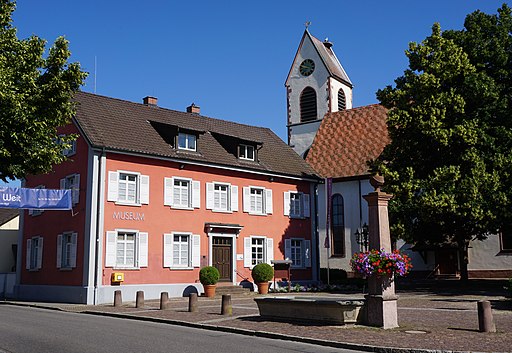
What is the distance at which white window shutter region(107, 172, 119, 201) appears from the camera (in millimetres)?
26062

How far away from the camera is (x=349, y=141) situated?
45.0 m

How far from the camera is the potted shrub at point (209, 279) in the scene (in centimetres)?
2745

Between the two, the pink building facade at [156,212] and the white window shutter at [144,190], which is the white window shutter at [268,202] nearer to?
the pink building facade at [156,212]

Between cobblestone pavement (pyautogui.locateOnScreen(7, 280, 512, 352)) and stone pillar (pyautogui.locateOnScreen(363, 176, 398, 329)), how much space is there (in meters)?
0.36

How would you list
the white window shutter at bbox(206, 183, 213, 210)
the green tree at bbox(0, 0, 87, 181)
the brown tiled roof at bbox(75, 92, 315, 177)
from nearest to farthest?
1. the green tree at bbox(0, 0, 87, 181)
2. the brown tiled roof at bbox(75, 92, 315, 177)
3. the white window shutter at bbox(206, 183, 213, 210)

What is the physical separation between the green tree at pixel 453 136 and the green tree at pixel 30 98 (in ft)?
49.2

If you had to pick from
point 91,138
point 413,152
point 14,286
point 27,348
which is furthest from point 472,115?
point 14,286

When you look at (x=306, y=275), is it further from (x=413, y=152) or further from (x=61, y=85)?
(x=61, y=85)

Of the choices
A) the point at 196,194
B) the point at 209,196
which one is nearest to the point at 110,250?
the point at 196,194

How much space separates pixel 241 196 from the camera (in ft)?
105

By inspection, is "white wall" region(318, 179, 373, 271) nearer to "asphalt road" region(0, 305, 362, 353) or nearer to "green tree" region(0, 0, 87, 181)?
"green tree" region(0, 0, 87, 181)

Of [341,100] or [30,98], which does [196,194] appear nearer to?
[30,98]

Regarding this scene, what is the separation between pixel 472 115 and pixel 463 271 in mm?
7730

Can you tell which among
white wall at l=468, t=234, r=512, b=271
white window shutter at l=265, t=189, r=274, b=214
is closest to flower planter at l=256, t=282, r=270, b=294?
white window shutter at l=265, t=189, r=274, b=214
